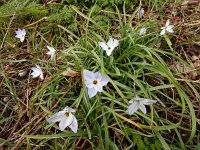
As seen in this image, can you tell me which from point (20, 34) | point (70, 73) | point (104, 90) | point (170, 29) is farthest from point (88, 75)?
point (20, 34)

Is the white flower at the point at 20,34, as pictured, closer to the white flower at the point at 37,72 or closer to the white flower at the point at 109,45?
the white flower at the point at 37,72

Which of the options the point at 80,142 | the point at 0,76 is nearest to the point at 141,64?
the point at 80,142

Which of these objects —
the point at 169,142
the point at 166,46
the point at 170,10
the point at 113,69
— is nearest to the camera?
the point at 169,142

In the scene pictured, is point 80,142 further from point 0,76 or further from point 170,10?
point 170,10

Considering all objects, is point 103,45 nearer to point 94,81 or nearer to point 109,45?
point 109,45

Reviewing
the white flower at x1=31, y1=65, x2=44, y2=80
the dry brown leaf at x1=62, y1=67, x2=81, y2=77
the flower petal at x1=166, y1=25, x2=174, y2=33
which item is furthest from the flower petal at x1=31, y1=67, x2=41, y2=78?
the flower petal at x1=166, y1=25, x2=174, y2=33

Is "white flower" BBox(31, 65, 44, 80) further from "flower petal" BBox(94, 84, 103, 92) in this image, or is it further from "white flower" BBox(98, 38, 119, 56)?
"flower petal" BBox(94, 84, 103, 92)
